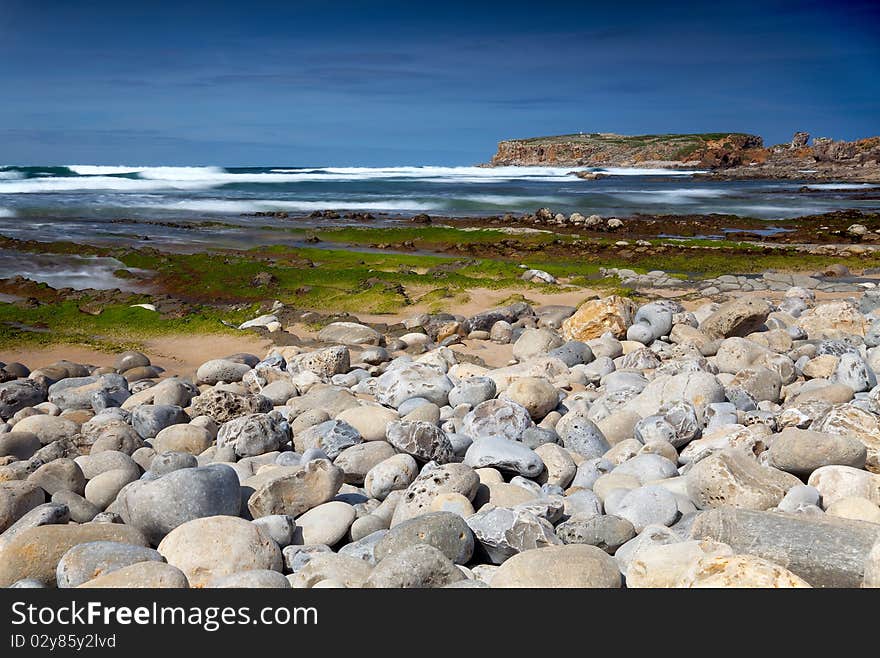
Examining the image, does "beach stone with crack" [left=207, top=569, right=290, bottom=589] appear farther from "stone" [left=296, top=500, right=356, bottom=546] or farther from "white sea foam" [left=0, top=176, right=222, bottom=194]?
"white sea foam" [left=0, top=176, right=222, bottom=194]

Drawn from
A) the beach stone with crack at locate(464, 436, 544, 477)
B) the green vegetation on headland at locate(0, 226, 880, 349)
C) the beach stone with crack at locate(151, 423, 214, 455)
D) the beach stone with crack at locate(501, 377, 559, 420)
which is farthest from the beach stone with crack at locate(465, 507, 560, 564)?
the green vegetation on headland at locate(0, 226, 880, 349)

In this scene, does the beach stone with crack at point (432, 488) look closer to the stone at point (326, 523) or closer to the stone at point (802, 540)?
the stone at point (326, 523)

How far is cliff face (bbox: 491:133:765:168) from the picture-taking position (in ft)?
324

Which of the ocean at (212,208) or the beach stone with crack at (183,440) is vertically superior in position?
the ocean at (212,208)

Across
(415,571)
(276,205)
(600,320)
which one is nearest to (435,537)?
(415,571)

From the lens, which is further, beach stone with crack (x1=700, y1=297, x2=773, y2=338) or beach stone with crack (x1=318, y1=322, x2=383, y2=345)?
beach stone with crack (x1=318, y1=322, x2=383, y2=345)

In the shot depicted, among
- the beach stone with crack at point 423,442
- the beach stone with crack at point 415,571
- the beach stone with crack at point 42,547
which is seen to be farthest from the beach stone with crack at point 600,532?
the beach stone with crack at point 42,547

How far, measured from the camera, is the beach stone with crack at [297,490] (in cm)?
445

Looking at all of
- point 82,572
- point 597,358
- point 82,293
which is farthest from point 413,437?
point 82,293

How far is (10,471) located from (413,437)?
8.80 ft

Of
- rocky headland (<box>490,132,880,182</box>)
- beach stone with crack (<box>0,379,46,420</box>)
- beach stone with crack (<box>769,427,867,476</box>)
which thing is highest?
rocky headland (<box>490,132,880,182</box>)

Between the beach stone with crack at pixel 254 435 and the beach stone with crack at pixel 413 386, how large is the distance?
125cm

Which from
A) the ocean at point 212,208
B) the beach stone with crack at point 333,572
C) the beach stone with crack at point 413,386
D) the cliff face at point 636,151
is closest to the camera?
the beach stone with crack at point 333,572

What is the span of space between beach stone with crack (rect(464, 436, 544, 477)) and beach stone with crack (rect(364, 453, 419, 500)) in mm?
374
